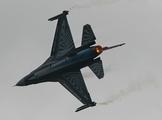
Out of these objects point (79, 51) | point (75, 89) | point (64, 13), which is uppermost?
point (64, 13)

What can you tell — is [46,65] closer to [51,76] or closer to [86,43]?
[51,76]

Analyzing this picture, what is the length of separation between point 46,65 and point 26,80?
131 inches

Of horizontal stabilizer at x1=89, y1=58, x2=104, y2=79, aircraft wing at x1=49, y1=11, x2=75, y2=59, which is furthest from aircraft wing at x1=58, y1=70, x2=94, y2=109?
horizontal stabilizer at x1=89, y1=58, x2=104, y2=79

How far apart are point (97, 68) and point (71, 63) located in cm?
380

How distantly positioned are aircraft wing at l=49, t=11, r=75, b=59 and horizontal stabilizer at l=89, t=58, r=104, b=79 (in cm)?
458

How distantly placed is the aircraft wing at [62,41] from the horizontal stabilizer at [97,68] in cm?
458

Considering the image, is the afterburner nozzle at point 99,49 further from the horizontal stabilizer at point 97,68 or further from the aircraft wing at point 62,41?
the aircraft wing at point 62,41

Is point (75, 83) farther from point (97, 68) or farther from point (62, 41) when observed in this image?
point (62, 41)

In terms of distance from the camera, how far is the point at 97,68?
69938 millimetres

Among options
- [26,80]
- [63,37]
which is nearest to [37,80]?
[26,80]

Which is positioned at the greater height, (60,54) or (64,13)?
(64,13)

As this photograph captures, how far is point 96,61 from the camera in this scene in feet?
233

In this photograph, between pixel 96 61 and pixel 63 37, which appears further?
pixel 63 37

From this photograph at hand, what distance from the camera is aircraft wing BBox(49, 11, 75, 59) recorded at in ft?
245
